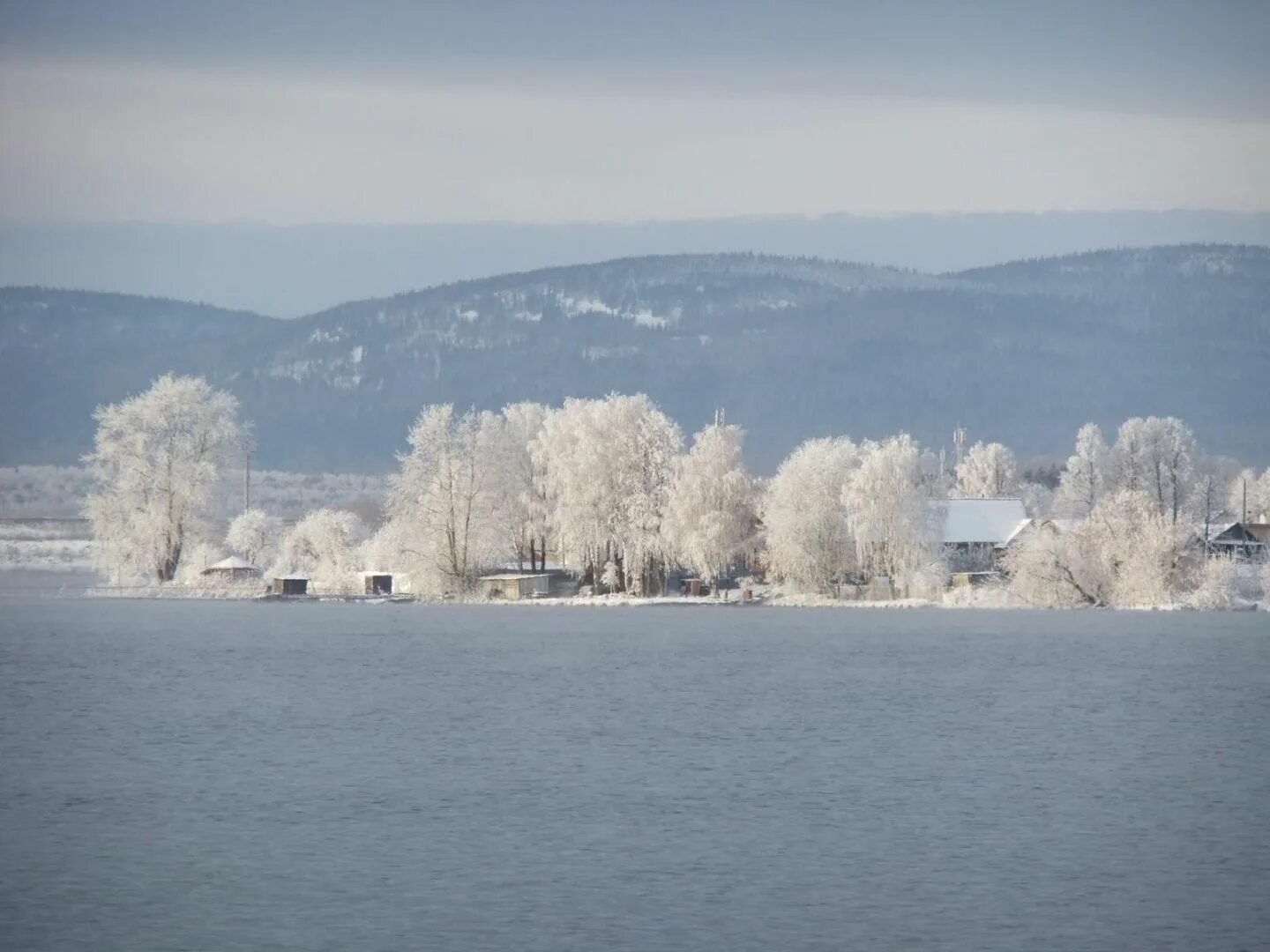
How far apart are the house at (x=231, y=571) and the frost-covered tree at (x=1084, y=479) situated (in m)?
52.4

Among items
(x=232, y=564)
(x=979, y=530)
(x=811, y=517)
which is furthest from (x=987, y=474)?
(x=232, y=564)

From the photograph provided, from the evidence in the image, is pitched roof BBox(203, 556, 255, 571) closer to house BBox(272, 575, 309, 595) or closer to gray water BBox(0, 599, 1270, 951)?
house BBox(272, 575, 309, 595)

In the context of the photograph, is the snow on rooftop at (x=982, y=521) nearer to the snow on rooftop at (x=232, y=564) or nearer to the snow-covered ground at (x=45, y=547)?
the snow on rooftop at (x=232, y=564)

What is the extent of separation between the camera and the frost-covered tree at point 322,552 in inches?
4119

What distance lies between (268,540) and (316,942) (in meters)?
101

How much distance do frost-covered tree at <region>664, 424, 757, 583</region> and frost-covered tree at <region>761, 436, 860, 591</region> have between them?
1353 millimetres

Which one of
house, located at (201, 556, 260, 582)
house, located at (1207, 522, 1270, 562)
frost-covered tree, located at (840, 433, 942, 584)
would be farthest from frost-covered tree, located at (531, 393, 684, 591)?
house, located at (1207, 522, 1270, 562)

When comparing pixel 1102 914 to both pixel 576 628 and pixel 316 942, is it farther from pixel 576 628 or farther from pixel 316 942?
pixel 576 628

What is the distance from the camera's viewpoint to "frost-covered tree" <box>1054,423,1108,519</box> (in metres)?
126

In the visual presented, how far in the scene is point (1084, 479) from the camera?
433ft

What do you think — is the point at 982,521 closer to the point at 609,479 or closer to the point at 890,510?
the point at 890,510

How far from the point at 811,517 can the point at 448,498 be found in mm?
17030

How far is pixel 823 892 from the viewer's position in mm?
21469

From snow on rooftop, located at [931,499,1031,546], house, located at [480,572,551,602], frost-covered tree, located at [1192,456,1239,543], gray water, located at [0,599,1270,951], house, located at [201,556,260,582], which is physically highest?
frost-covered tree, located at [1192,456,1239,543]
